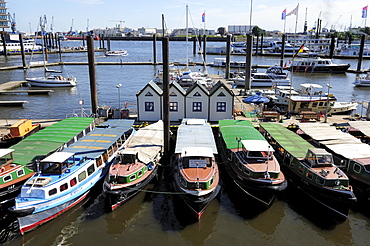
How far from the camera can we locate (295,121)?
38.3 m

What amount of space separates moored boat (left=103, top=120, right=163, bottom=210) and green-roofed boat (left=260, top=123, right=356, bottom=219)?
11.1m

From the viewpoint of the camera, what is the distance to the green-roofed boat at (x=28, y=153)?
20922mm

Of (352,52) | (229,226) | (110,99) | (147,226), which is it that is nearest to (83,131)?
(147,226)

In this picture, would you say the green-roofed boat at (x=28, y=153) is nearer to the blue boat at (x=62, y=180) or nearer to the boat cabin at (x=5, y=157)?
the boat cabin at (x=5, y=157)

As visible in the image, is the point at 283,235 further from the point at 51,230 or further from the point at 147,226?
the point at 51,230

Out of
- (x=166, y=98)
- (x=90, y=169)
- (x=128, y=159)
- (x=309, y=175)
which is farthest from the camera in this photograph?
(x=166, y=98)

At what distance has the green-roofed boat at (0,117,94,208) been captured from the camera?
→ 68.6 feet

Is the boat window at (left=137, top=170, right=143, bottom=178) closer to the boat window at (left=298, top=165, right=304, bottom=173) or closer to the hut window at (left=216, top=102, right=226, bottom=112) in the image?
the boat window at (left=298, top=165, right=304, bottom=173)

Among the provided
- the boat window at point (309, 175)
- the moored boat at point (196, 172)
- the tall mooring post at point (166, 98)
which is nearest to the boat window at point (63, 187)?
the moored boat at point (196, 172)

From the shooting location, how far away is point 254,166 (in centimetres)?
2273

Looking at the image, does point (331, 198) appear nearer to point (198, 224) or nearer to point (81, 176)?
point (198, 224)

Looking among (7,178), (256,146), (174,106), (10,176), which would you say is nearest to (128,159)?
(10,176)

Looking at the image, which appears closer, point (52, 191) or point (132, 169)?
point (52, 191)

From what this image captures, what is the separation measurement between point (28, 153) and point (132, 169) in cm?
865
